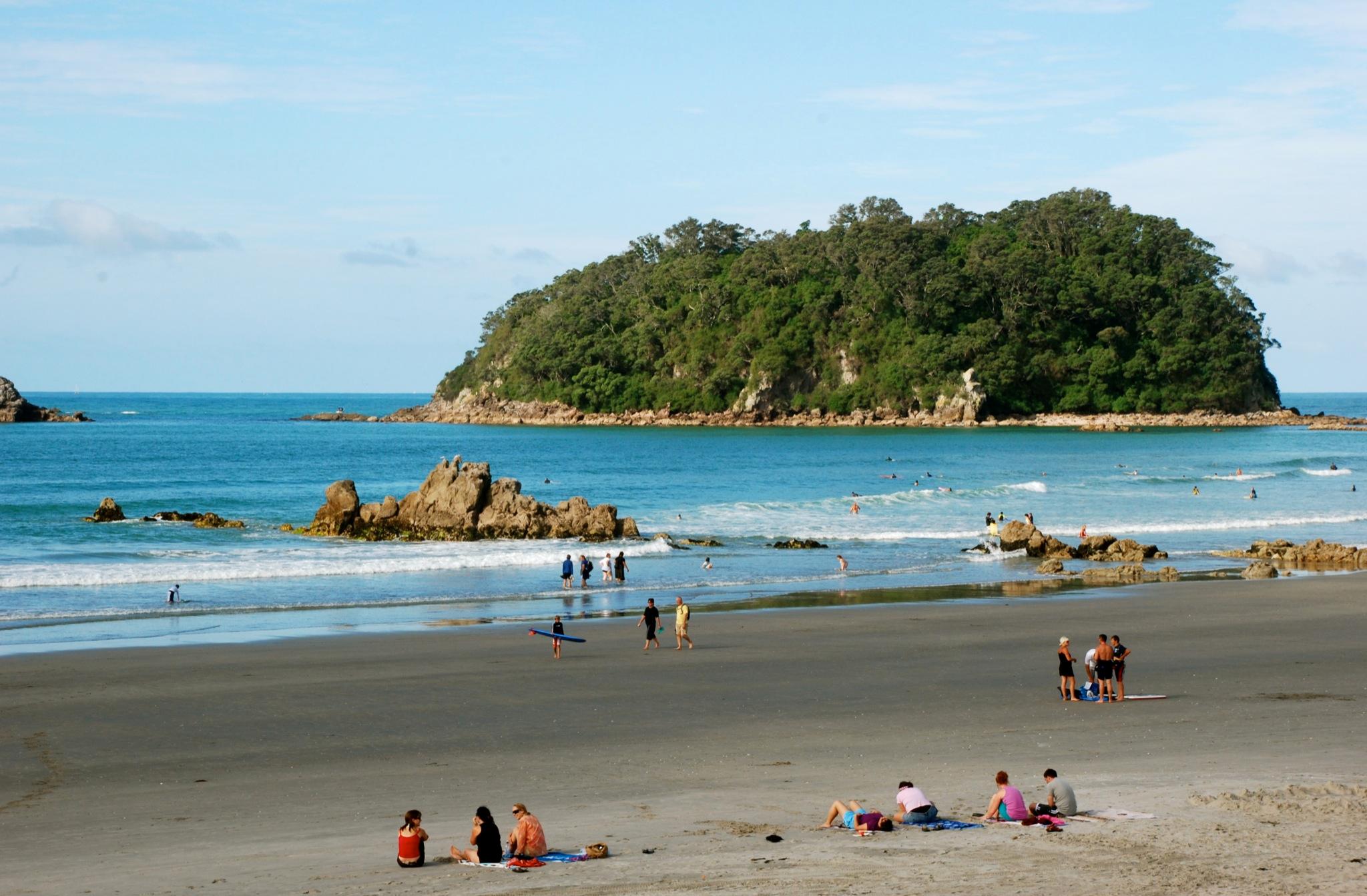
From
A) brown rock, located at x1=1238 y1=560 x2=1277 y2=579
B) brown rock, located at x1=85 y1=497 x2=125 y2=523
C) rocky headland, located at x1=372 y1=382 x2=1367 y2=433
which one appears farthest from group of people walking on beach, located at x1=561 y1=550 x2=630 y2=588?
rocky headland, located at x1=372 y1=382 x2=1367 y2=433

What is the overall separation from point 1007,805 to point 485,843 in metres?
4.95

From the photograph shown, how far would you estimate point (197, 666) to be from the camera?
21.2 m

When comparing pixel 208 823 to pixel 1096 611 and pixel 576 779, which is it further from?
pixel 1096 611

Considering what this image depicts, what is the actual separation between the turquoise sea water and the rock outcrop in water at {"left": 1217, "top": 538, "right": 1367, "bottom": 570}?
2.09 metres

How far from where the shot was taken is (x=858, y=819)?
1147cm

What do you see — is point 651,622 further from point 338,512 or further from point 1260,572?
point 338,512

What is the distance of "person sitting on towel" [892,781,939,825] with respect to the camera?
11617mm

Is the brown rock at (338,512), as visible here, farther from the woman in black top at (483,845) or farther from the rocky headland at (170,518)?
the woman in black top at (483,845)

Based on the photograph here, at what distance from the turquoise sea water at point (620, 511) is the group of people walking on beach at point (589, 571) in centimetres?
52

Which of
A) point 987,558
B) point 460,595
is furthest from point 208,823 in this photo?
point 987,558

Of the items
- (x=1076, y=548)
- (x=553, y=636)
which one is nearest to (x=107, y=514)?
(x=553, y=636)

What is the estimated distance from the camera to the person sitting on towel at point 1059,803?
11.7 m

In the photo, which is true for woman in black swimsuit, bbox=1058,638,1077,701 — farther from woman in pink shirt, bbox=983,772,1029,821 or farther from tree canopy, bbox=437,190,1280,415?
tree canopy, bbox=437,190,1280,415

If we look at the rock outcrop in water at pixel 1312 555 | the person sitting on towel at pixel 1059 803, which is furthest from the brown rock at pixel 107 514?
the person sitting on towel at pixel 1059 803
